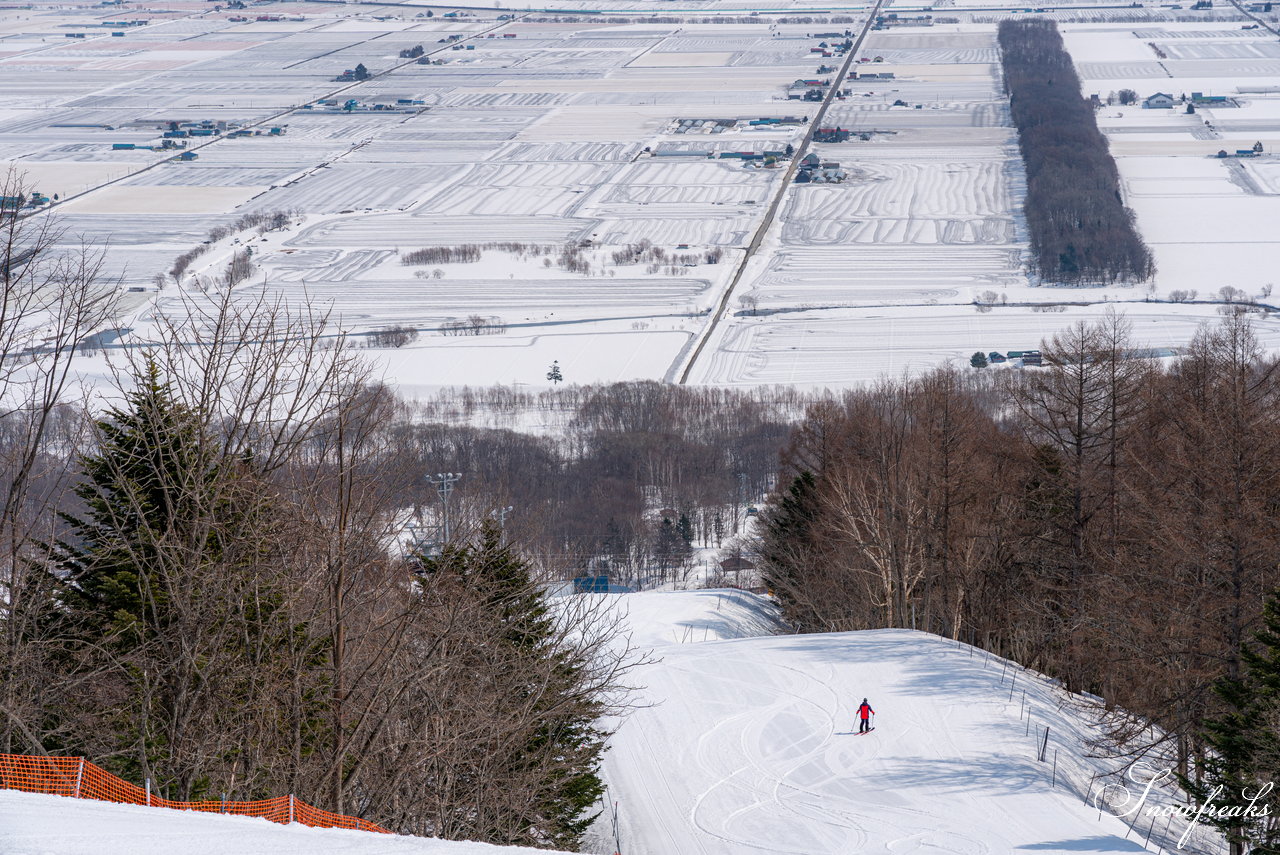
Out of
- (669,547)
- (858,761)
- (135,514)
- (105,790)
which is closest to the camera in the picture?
(105,790)

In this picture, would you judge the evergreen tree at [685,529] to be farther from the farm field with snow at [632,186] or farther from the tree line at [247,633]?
the tree line at [247,633]

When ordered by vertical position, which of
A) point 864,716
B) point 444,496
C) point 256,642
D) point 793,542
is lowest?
point 864,716

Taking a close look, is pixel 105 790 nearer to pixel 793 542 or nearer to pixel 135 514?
pixel 135 514

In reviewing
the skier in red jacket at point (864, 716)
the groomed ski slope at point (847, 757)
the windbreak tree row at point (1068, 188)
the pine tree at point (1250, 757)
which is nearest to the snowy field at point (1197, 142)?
the windbreak tree row at point (1068, 188)

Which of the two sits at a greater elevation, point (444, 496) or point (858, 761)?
point (444, 496)

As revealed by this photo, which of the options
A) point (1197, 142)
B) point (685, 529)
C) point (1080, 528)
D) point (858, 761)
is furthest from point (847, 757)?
point (1197, 142)

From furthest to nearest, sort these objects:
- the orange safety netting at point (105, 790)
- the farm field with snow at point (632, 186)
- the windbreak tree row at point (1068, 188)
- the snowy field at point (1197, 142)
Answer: the snowy field at point (1197, 142) < the windbreak tree row at point (1068, 188) < the farm field with snow at point (632, 186) < the orange safety netting at point (105, 790)
